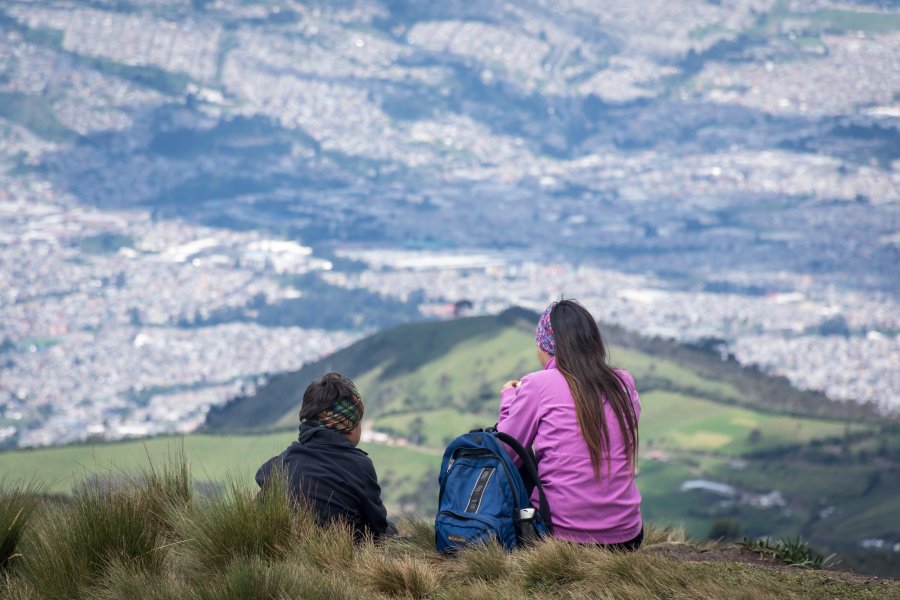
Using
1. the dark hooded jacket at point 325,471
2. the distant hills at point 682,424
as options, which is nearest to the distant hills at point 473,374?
the distant hills at point 682,424

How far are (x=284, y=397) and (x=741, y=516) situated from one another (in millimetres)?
62159

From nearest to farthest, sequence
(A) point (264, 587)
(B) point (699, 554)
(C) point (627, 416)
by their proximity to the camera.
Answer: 1. (A) point (264, 587)
2. (C) point (627, 416)
3. (B) point (699, 554)

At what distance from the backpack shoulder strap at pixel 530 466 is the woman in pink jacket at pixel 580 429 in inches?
3.7

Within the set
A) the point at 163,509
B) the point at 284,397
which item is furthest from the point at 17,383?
the point at 163,509

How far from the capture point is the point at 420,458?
8588cm

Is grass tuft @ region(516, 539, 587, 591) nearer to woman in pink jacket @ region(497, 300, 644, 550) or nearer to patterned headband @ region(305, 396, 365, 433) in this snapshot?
woman in pink jacket @ region(497, 300, 644, 550)

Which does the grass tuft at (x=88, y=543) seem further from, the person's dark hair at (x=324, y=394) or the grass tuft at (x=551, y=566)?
the grass tuft at (x=551, y=566)

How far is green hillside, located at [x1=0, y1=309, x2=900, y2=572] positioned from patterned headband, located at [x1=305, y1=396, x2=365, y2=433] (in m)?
53.4

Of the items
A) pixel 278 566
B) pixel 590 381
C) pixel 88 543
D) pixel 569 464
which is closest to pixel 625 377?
pixel 590 381

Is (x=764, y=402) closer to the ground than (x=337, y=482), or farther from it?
closer to the ground

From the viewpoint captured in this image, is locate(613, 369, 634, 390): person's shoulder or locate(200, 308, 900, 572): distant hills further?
locate(200, 308, 900, 572): distant hills

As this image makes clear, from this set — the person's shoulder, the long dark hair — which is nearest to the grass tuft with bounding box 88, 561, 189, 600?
the long dark hair

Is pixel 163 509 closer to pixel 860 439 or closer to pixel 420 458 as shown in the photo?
pixel 420 458

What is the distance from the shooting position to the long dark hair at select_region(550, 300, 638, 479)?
6855 millimetres
